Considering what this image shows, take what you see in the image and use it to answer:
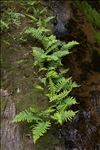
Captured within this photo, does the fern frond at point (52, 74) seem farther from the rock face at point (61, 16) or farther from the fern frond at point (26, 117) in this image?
the rock face at point (61, 16)

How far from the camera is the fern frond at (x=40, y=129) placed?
659 centimetres

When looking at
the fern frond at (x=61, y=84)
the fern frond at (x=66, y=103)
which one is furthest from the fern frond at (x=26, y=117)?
the fern frond at (x=61, y=84)

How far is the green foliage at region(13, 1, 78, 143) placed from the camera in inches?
274

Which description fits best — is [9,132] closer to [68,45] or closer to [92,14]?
[68,45]

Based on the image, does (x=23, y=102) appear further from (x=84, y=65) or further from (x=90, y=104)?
(x=84, y=65)

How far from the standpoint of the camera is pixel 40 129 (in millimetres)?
6727

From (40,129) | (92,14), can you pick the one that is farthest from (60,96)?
(92,14)

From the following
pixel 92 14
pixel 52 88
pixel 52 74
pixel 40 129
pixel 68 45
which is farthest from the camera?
pixel 92 14

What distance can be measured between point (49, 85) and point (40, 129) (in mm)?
1311

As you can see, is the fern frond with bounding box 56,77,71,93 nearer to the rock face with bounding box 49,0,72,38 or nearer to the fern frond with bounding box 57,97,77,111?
the fern frond with bounding box 57,97,77,111

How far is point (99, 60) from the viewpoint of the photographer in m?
9.71

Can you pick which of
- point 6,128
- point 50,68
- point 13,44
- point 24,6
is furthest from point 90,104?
point 24,6

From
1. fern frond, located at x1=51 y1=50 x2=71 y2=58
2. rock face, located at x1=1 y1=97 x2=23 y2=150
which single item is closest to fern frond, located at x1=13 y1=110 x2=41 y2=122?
rock face, located at x1=1 y1=97 x2=23 y2=150

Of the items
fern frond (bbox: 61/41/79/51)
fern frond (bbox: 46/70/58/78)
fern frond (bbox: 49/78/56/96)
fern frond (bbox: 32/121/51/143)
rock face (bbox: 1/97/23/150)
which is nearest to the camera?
fern frond (bbox: 32/121/51/143)
